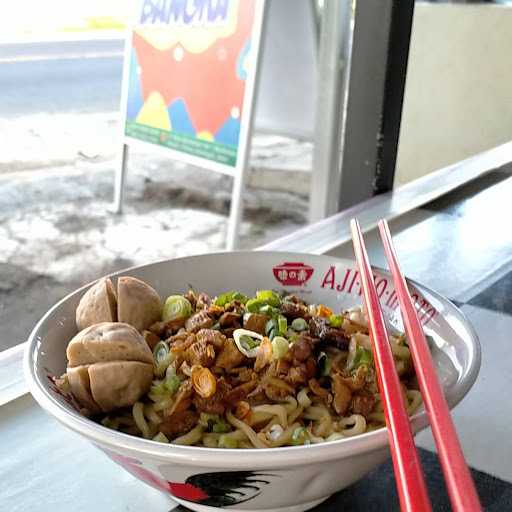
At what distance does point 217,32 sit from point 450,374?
197cm

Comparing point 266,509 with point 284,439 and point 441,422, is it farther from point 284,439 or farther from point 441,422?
point 441,422

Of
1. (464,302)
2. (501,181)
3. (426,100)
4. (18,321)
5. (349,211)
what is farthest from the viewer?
(426,100)

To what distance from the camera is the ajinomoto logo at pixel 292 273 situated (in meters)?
0.93

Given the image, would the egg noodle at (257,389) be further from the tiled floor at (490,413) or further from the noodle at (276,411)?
the tiled floor at (490,413)

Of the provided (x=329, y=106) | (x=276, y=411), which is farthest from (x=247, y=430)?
(x=329, y=106)

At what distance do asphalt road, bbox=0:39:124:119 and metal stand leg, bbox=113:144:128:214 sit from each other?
88cm

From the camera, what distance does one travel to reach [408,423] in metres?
0.53

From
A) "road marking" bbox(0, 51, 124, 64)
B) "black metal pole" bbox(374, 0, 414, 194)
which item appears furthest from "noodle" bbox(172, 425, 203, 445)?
"road marking" bbox(0, 51, 124, 64)

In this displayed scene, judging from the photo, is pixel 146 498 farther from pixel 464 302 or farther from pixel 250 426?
pixel 464 302

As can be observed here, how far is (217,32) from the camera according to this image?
2500 mm

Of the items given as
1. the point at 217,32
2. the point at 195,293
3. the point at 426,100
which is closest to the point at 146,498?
the point at 195,293

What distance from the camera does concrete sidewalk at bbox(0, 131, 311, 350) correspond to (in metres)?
2.63

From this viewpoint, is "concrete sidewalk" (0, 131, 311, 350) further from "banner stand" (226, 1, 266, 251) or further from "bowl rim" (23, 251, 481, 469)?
"bowl rim" (23, 251, 481, 469)

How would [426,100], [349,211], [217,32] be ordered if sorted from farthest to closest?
[426,100] < [217,32] < [349,211]
